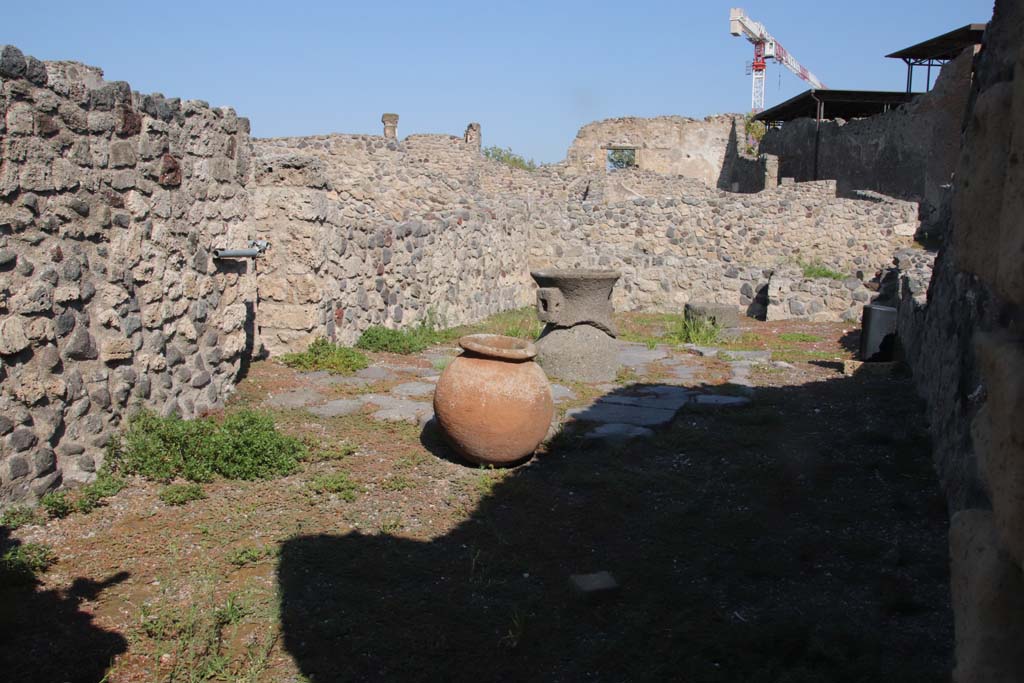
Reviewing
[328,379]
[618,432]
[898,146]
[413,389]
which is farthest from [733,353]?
[898,146]

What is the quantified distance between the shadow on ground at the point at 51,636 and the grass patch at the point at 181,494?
0.79m

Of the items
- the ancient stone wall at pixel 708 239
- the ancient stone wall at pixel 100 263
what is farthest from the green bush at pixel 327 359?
the ancient stone wall at pixel 708 239

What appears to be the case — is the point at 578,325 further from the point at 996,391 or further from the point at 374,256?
the point at 996,391

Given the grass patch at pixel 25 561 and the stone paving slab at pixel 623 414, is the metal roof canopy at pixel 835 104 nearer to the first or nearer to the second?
the stone paving slab at pixel 623 414

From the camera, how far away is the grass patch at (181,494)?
408cm

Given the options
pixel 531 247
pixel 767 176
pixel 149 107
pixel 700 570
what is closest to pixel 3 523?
pixel 149 107

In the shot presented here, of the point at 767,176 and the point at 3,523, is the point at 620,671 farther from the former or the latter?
the point at 767,176

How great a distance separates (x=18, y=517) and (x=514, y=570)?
2.36 m

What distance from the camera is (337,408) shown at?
19.5 ft

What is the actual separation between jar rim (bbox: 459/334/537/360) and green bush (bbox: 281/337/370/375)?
2439mm

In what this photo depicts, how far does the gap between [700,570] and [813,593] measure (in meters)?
0.49

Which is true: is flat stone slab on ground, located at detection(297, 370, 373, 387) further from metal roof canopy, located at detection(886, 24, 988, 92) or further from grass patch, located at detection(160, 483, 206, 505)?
metal roof canopy, located at detection(886, 24, 988, 92)

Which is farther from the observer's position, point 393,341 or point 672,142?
point 672,142

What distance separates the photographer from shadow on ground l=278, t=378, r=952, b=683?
112 inches
